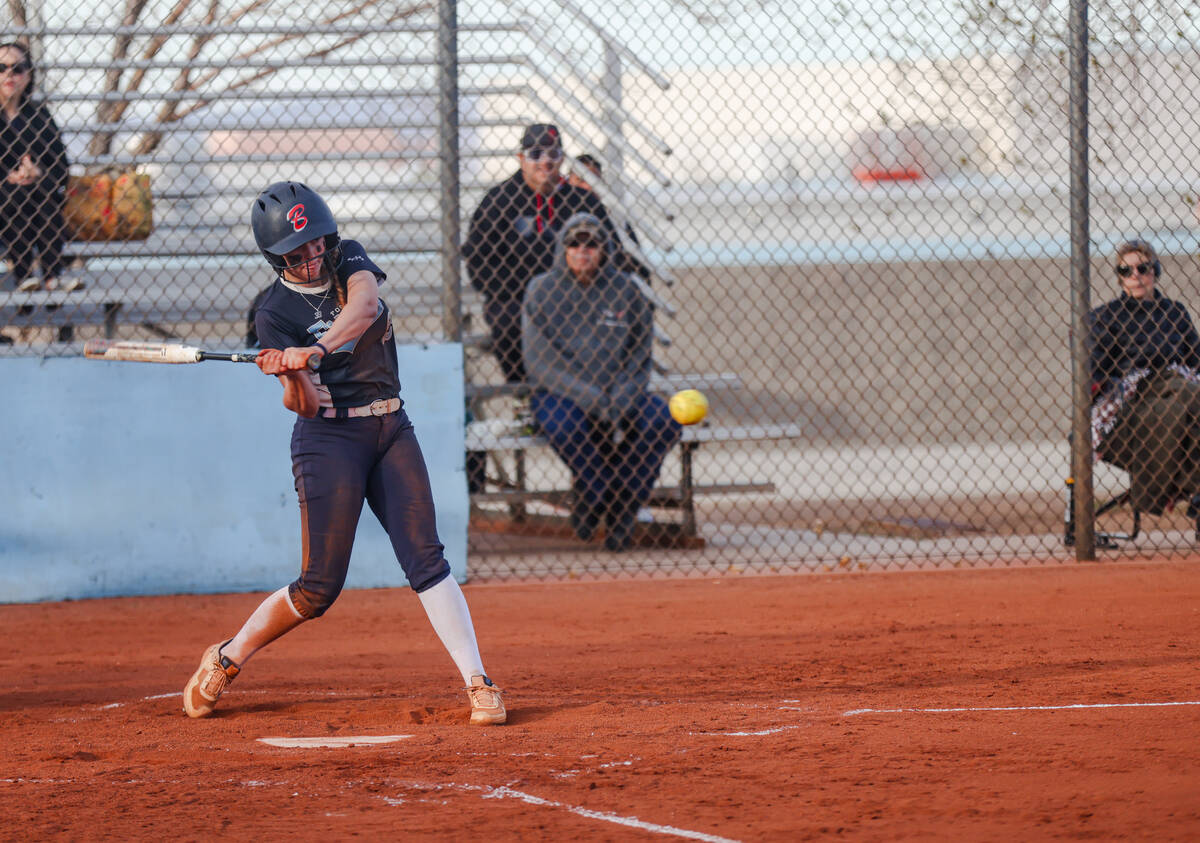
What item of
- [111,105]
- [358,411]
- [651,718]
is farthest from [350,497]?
[111,105]

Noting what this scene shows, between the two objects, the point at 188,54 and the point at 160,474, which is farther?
the point at 188,54

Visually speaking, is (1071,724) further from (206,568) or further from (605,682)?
(206,568)

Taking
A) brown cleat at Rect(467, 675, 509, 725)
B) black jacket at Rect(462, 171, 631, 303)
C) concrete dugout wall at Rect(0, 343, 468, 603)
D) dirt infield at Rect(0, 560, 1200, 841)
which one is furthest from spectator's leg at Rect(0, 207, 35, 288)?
brown cleat at Rect(467, 675, 509, 725)

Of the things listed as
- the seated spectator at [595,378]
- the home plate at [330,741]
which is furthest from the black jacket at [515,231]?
the home plate at [330,741]

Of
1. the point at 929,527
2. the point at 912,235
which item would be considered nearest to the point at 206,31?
the point at 929,527

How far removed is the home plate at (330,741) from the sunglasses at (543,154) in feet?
16.9

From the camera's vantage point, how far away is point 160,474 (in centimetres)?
773

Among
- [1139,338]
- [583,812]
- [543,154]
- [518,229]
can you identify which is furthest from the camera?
[518,229]

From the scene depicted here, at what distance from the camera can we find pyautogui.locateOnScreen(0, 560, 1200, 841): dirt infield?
3.46m

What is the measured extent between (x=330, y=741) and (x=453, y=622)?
0.59 meters

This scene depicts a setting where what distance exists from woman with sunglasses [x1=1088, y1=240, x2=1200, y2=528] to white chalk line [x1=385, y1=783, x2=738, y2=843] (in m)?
5.56

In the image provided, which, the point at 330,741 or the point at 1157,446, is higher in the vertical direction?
the point at 1157,446

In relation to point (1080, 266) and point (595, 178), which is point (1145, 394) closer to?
point (1080, 266)

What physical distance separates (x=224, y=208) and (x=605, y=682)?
28.4ft
